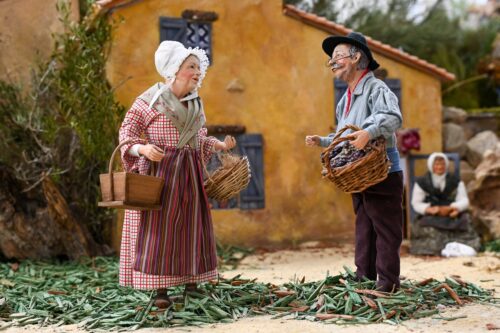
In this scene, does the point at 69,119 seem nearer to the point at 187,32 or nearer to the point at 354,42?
the point at 187,32

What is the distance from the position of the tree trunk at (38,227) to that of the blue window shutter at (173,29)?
2589 millimetres

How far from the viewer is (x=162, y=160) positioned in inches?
198

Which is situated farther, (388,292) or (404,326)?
(388,292)

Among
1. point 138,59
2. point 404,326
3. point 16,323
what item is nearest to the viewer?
point 404,326

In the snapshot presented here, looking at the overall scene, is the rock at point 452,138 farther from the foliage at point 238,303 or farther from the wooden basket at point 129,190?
the wooden basket at point 129,190

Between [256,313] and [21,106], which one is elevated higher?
[21,106]

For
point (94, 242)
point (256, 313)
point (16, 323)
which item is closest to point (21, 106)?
point (94, 242)

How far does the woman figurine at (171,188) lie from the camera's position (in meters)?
4.94

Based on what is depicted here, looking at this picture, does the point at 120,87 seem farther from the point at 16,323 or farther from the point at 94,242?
the point at 16,323

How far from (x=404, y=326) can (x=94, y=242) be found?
543 centimetres

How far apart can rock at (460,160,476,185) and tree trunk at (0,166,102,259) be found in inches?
232

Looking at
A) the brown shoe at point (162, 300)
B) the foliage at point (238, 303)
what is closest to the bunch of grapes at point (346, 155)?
the foliage at point (238, 303)

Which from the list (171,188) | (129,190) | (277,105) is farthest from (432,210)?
(129,190)

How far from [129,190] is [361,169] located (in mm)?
1574
